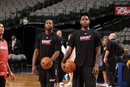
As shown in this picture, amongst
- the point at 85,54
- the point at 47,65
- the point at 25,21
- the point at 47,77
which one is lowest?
the point at 47,77

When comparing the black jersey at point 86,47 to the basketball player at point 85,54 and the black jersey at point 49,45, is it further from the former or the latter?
the black jersey at point 49,45

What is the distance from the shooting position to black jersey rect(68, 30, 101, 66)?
311 inches

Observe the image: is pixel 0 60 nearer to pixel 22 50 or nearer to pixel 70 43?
pixel 70 43

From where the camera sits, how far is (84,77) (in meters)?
7.82

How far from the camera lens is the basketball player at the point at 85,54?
781cm

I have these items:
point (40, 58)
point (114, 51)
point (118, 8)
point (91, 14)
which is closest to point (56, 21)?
point (91, 14)

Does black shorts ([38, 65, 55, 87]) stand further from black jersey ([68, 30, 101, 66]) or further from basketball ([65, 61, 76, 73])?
black jersey ([68, 30, 101, 66])

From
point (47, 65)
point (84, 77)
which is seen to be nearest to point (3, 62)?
point (47, 65)

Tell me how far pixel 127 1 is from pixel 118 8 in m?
1.75

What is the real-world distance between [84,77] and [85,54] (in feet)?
1.53

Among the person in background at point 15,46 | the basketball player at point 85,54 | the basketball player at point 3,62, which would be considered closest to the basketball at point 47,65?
the basketball player at point 85,54

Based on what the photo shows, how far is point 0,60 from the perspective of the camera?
7.71 meters

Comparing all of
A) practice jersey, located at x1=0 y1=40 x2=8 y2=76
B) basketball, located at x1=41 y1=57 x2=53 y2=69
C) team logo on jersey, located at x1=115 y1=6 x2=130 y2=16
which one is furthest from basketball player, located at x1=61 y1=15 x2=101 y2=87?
team logo on jersey, located at x1=115 y1=6 x2=130 y2=16

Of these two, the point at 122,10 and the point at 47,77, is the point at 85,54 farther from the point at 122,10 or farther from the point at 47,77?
the point at 122,10
